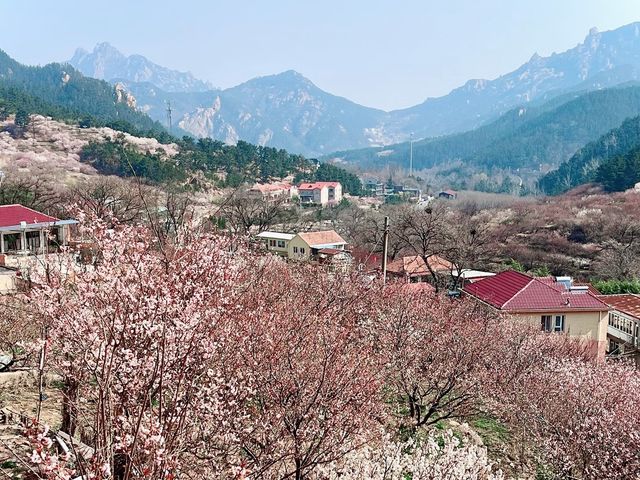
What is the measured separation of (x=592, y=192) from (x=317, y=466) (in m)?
75.2

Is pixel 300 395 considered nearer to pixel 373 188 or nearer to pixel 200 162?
pixel 200 162

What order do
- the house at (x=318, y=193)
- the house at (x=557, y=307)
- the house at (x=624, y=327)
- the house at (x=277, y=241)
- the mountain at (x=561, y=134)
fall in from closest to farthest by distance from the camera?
the house at (x=557, y=307), the house at (x=624, y=327), the house at (x=277, y=241), the house at (x=318, y=193), the mountain at (x=561, y=134)

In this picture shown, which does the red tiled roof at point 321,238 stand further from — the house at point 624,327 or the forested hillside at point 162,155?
the house at point 624,327

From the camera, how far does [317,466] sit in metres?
6.38

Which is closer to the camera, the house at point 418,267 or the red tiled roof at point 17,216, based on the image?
the red tiled roof at point 17,216

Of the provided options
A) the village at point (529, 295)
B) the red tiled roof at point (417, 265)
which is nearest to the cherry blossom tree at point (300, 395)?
the village at point (529, 295)

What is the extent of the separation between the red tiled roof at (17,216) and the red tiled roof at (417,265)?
18969mm

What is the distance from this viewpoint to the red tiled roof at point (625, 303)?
22969 millimetres

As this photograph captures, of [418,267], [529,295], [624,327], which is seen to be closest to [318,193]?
[418,267]

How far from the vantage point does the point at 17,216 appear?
2816 centimetres

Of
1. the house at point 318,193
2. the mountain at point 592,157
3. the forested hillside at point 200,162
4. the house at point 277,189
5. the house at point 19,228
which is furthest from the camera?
the mountain at point 592,157

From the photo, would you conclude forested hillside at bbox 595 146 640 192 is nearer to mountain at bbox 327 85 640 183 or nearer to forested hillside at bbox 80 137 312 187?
forested hillside at bbox 80 137 312 187

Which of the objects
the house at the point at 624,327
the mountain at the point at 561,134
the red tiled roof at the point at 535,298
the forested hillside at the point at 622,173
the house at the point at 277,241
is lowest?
the house at the point at 624,327

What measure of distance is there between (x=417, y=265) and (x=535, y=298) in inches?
518
